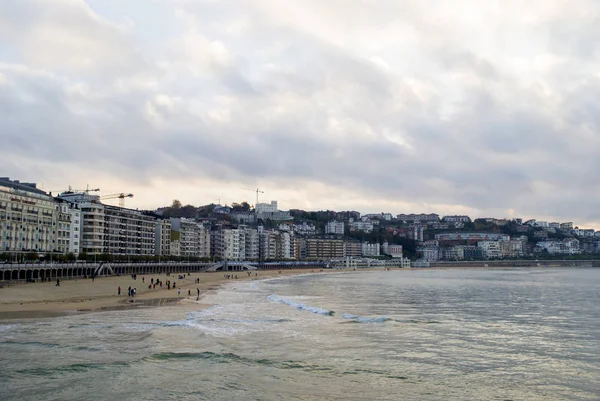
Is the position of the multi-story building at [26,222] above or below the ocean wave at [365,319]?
above

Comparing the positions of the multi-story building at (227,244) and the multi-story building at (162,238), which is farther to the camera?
the multi-story building at (227,244)

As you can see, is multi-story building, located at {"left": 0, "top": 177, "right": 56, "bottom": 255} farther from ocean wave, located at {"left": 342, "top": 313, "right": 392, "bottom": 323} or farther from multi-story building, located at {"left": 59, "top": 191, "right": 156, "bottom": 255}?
ocean wave, located at {"left": 342, "top": 313, "right": 392, "bottom": 323}

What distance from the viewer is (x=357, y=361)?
24312mm

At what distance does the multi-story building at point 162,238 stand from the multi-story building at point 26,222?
1903 inches

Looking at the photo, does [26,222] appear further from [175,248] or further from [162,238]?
[175,248]

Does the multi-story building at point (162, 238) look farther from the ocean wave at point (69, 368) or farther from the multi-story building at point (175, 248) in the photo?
the ocean wave at point (69, 368)

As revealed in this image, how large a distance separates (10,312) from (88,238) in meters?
82.9

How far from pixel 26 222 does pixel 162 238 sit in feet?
199

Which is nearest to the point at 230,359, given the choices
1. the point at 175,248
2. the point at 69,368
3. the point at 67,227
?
the point at 69,368

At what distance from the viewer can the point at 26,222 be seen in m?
95.2

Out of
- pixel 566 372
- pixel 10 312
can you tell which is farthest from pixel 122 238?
pixel 566 372

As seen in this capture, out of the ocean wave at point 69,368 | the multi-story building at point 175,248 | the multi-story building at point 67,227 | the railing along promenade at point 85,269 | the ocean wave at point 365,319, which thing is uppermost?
the multi-story building at point 67,227

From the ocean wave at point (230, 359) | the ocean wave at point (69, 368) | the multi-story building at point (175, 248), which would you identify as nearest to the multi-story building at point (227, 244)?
the multi-story building at point (175, 248)

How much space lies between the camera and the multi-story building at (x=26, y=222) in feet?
297
